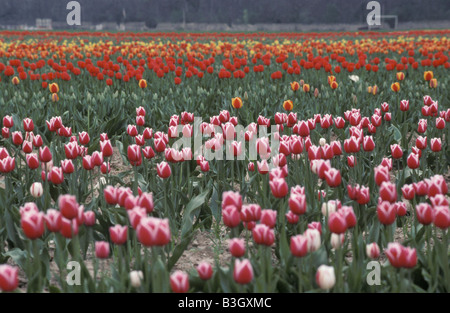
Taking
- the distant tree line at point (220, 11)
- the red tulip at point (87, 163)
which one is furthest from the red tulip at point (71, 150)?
the distant tree line at point (220, 11)

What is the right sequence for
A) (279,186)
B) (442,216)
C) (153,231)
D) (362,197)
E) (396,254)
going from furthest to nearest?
(362,197) < (279,186) < (442,216) < (396,254) < (153,231)

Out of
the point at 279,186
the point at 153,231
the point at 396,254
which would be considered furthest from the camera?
the point at 279,186

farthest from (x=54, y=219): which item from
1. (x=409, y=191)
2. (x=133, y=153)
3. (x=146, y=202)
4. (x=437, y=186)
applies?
(x=409, y=191)

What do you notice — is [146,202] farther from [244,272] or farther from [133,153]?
[133,153]

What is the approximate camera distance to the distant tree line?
2655 inches

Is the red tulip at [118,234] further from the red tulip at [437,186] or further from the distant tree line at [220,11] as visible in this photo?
the distant tree line at [220,11]

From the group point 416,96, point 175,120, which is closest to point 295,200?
point 175,120

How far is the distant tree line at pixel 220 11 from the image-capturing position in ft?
221

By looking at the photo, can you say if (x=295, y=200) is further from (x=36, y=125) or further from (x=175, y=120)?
(x=36, y=125)

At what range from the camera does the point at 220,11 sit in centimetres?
8862

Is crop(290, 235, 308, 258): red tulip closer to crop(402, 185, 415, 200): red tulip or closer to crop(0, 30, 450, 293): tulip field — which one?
crop(0, 30, 450, 293): tulip field

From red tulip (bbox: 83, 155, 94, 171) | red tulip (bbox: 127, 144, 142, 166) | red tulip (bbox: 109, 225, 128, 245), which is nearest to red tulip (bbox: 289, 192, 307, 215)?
red tulip (bbox: 109, 225, 128, 245)

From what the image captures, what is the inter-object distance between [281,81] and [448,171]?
16.1 feet
